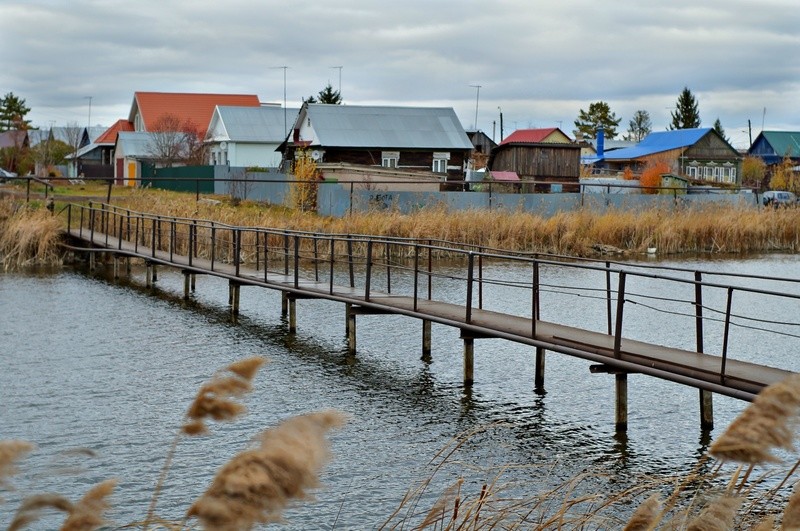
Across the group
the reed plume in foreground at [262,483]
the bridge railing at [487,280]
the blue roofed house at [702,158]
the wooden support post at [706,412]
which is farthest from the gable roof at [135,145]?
the reed plume in foreground at [262,483]

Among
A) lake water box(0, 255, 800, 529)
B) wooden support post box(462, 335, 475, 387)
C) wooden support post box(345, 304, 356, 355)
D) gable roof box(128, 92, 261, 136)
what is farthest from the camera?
gable roof box(128, 92, 261, 136)

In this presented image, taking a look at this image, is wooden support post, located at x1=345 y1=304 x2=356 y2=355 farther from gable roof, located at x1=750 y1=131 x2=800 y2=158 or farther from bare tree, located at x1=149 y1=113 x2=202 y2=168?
gable roof, located at x1=750 y1=131 x2=800 y2=158

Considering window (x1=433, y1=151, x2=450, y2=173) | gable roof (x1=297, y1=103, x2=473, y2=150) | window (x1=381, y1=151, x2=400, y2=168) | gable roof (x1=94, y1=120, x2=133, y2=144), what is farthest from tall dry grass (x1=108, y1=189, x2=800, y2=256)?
gable roof (x1=94, y1=120, x2=133, y2=144)

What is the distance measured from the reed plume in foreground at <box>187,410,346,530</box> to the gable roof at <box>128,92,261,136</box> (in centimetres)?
7988

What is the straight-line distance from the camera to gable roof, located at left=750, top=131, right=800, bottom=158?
9831 centimetres

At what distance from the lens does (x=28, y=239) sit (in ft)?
97.7

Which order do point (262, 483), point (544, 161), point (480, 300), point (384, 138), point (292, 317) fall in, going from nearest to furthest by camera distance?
point (262, 483) → point (480, 300) → point (292, 317) → point (384, 138) → point (544, 161)

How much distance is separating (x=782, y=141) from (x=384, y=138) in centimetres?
5936

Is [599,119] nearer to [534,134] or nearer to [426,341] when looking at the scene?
[534,134]

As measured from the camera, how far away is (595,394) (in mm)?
14398

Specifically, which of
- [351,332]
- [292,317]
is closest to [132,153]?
[292,317]

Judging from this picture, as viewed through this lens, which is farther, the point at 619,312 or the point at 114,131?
the point at 114,131

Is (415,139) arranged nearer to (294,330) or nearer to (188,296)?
(188,296)

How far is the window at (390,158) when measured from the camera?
53.5 metres
